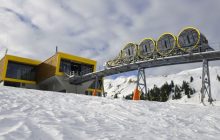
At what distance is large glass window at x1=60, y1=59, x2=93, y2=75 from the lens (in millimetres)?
51094

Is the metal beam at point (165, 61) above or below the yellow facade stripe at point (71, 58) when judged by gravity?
below

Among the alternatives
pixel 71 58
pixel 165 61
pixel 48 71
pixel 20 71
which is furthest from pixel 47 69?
pixel 165 61

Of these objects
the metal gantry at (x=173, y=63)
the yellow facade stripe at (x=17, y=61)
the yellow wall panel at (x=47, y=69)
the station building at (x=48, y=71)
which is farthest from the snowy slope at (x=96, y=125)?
the yellow facade stripe at (x=17, y=61)

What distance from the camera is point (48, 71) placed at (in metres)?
52.0

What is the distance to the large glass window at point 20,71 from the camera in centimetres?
A: 5199

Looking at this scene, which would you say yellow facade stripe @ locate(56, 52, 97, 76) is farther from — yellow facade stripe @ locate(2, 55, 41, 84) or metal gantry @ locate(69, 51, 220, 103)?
metal gantry @ locate(69, 51, 220, 103)

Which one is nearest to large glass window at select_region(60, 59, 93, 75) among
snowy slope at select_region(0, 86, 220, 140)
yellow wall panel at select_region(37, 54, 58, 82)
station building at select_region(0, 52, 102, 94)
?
station building at select_region(0, 52, 102, 94)

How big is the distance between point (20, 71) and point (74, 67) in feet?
36.7

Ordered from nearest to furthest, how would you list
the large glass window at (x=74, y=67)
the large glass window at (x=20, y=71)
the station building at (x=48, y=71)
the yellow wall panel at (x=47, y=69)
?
the station building at (x=48, y=71), the yellow wall panel at (x=47, y=69), the large glass window at (x=74, y=67), the large glass window at (x=20, y=71)

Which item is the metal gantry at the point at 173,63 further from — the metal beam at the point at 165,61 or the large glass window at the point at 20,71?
the large glass window at the point at 20,71

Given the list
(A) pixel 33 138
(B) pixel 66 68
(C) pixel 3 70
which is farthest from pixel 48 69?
(A) pixel 33 138

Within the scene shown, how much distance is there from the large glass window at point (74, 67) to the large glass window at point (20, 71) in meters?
9.23

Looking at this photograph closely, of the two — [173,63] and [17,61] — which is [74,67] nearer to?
[17,61]

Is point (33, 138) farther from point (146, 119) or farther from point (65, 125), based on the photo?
point (146, 119)
